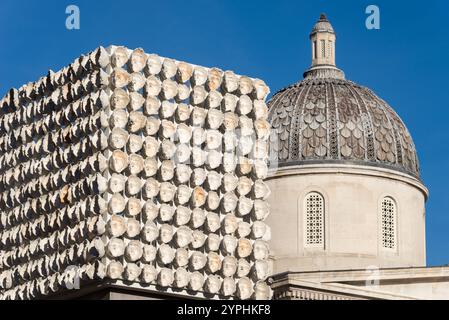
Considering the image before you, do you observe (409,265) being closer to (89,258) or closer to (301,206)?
(301,206)

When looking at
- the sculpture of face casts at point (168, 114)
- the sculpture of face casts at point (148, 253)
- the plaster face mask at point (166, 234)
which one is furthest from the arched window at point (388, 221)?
the sculpture of face casts at point (148, 253)

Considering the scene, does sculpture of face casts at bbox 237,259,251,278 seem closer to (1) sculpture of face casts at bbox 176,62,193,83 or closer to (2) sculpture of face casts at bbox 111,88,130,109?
(1) sculpture of face casts at bbox 176,62,193,83

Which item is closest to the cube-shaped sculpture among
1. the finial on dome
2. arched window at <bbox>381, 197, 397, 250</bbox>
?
arched window at <bbox>381, 197, 397, 250</bbox>

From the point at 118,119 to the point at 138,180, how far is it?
2.25 m

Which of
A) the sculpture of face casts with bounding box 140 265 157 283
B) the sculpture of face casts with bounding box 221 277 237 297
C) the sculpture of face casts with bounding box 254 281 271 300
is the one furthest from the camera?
the sculpture of face casts with bounding box 254 281 271 300

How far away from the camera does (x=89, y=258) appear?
59.0 m

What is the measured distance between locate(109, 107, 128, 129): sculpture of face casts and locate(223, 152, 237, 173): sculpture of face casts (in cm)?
481

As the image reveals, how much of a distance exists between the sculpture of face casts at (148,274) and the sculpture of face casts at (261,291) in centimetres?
506

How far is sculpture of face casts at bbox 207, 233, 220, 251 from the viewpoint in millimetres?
61781

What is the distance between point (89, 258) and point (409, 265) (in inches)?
1027

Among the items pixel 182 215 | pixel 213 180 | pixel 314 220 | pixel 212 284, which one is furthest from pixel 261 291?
pixel 314 220
